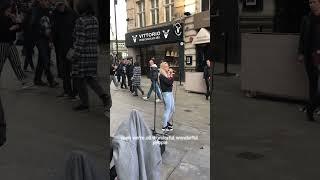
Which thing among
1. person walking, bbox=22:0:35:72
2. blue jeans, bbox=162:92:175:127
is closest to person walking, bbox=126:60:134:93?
blue jeans, bbox=162:92:175:127

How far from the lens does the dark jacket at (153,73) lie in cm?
409

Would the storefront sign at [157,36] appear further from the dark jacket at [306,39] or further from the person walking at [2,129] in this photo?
the person walking at [2,129]

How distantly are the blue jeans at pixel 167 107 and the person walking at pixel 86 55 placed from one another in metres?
0.35

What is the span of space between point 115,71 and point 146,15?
0.42 m

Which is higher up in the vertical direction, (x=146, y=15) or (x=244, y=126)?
(x=146, y=15)

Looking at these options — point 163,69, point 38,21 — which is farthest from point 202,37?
point 38,21

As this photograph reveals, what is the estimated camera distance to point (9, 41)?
3.91 meters

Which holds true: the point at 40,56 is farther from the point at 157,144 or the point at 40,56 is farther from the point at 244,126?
the point at 244,126

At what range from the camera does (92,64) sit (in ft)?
13.0

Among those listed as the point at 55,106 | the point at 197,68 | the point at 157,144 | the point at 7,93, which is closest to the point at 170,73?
the point at 197,68

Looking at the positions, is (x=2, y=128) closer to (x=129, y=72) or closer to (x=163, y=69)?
(x=129, y=72)

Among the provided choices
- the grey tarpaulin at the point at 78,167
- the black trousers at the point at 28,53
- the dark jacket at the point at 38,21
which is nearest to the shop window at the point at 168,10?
the dark jacket at the point at 38,21

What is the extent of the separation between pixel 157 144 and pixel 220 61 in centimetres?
68

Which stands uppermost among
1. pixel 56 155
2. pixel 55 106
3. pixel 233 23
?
pixel 233 23
